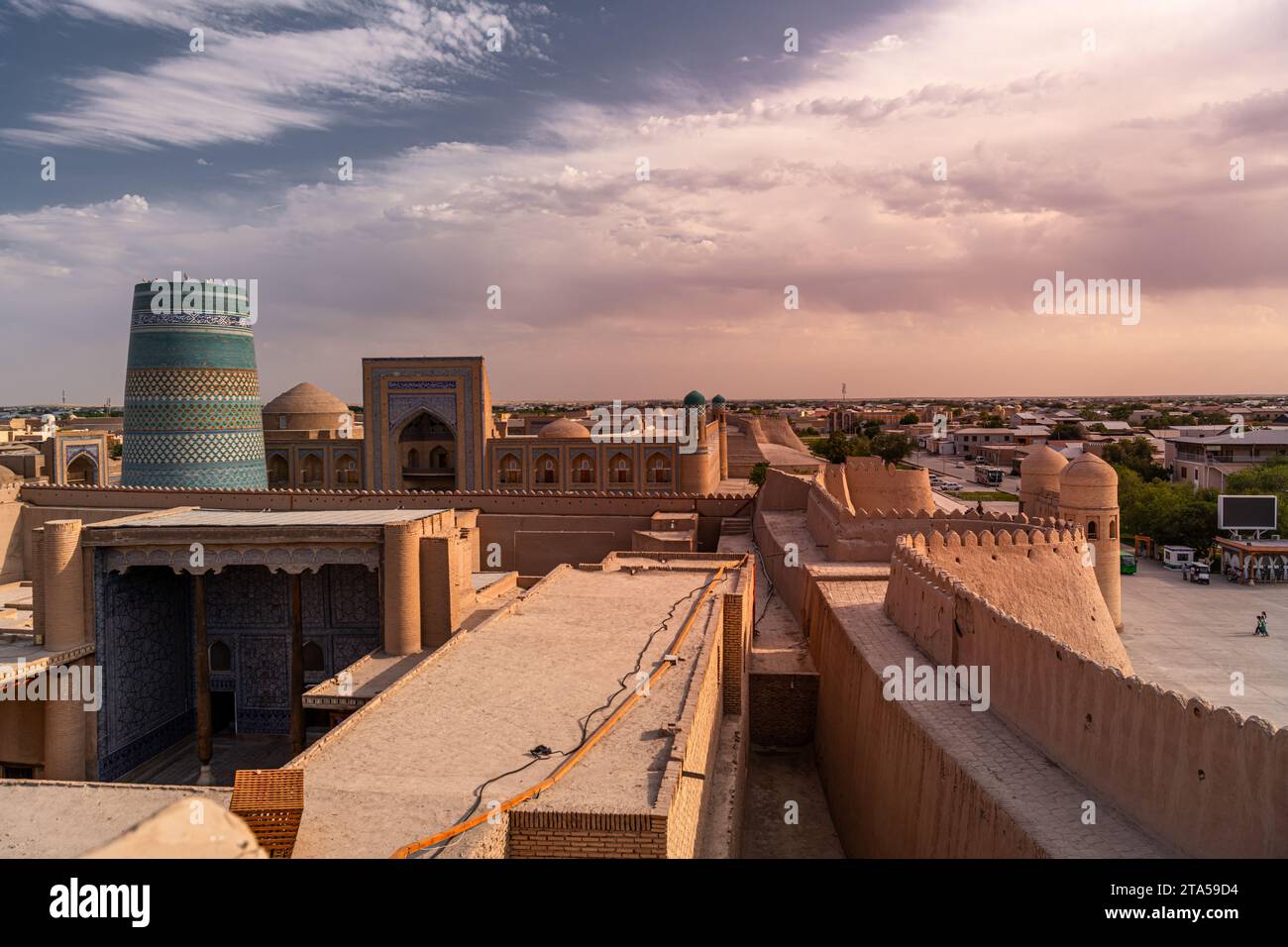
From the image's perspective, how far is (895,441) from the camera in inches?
2254

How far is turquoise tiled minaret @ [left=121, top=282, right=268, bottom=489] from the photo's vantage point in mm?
20219

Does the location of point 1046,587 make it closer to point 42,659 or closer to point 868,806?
point 868,806

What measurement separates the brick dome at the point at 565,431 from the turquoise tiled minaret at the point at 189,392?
29.8 feet

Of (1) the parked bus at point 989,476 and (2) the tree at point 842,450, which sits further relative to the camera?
(2) the tree at point 842,450

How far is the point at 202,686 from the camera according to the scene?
Result: 1348cm

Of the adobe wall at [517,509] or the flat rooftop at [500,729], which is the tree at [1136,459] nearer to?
the adobe wall at [517,509]

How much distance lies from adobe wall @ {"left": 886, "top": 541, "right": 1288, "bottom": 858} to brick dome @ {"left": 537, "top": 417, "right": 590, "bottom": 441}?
20.1 meters

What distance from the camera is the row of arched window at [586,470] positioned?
26859 millimetres

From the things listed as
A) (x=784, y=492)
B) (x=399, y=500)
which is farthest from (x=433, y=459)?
(x=784, y=492)

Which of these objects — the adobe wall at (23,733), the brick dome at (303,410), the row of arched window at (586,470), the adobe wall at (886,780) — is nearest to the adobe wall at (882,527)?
the adobe wall at (886,780)

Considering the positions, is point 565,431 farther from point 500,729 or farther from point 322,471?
point 500,729

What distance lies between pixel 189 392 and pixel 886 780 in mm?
17555

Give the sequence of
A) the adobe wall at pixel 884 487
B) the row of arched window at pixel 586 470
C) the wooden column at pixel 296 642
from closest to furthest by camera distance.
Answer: the wooden column at pixel 296 642
the adobe wall at pixel 884 487
the row of arched window at pixel 586 470
